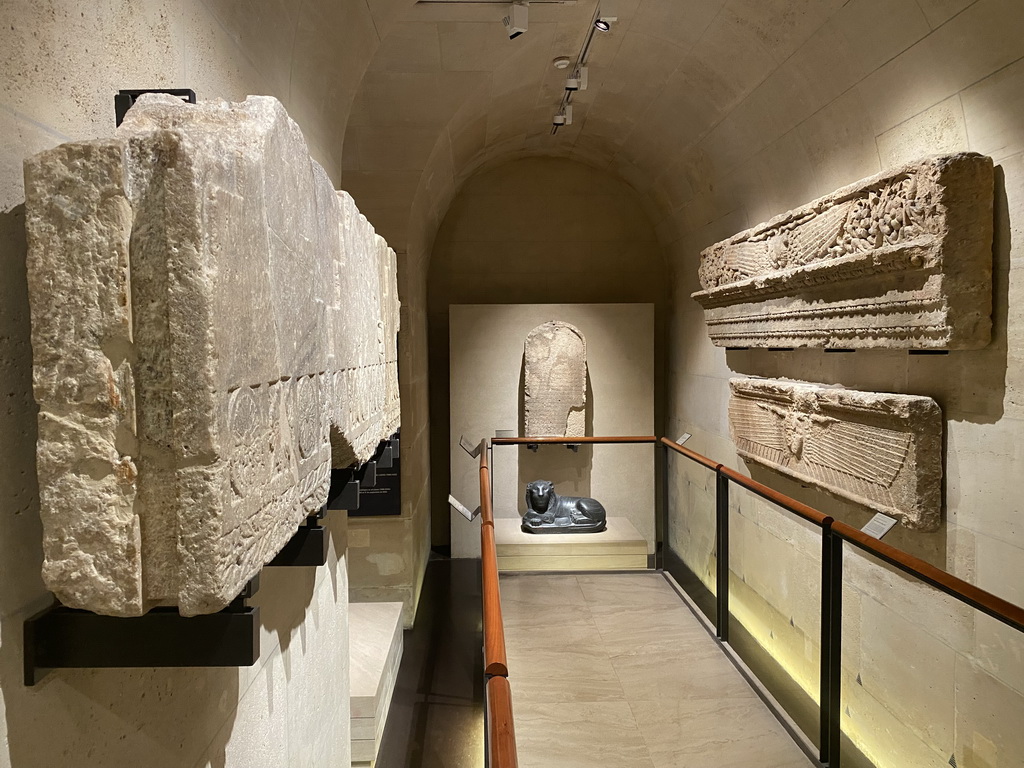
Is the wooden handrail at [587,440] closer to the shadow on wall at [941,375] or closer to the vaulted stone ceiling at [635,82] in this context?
the shadow on wall at [941,375]

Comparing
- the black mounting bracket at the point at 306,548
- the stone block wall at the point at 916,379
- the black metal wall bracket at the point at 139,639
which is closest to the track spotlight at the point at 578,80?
the stone block wall at the point at 916,379

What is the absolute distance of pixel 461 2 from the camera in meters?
4.16

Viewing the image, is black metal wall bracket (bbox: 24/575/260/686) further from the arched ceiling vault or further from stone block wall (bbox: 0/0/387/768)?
the arched ceiling vault

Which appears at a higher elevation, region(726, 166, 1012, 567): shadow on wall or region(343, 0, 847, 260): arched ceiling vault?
region(343, 0, 847, 260): arched ceiling vault

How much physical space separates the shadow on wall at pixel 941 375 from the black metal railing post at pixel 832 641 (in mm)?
885

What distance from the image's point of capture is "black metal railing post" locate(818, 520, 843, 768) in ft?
8.52

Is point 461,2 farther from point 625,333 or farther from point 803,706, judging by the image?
point 803,706

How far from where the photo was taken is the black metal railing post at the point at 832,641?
8.52ft

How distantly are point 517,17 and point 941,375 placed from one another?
3018 mm

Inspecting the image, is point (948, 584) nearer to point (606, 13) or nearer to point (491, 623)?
point (491, 623)

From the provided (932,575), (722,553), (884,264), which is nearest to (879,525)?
(932,575)

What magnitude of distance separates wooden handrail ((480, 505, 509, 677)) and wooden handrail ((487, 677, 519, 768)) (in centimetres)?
5

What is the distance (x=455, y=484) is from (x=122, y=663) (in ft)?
20.3

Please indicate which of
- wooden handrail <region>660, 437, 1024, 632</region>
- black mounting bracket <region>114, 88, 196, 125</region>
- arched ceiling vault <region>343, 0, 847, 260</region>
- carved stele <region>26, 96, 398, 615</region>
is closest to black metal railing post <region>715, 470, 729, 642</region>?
wooden handrail <region>660, 437, 1024, 632</region>
